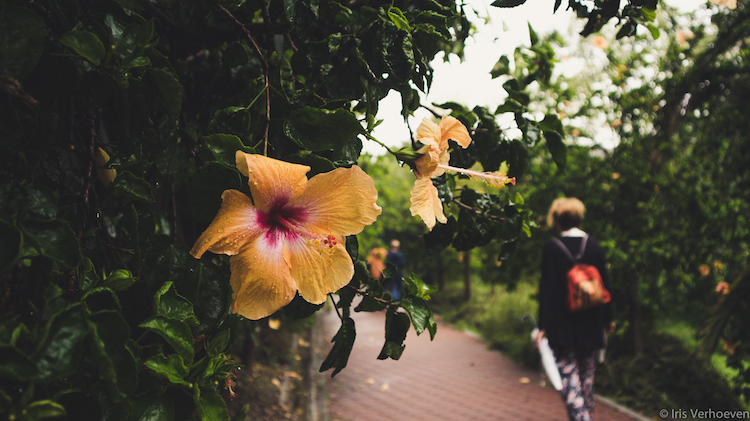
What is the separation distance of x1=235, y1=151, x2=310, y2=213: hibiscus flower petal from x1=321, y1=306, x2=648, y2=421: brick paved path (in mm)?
4996

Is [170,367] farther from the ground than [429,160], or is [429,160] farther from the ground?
[429,160]

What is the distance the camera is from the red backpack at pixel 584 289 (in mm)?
3553

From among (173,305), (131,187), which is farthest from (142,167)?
(173,305)

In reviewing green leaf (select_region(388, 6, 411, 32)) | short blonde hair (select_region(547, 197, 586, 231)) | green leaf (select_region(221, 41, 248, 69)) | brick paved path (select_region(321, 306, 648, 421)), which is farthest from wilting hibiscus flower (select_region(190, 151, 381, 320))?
brick paved path (select_region(321, 306, 648, 421))

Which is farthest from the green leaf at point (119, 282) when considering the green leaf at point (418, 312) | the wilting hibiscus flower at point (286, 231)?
the green leaf at point (418, 312)

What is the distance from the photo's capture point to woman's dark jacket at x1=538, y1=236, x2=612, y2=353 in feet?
12.0

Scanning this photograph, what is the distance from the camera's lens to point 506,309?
31.1 feet

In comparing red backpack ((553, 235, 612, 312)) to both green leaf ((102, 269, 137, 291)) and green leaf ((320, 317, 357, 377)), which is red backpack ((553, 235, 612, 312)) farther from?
green leaf ((102, 269, 137, 291))

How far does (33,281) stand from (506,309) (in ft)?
31.6

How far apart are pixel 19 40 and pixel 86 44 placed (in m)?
0.08

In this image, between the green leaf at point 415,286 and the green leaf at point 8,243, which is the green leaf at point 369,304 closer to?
the green leaf at point 415,286

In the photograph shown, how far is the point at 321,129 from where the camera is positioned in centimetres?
87

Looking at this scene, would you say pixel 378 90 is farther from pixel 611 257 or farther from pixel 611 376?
pixel 611 376

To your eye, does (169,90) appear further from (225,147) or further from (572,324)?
(572,324)
